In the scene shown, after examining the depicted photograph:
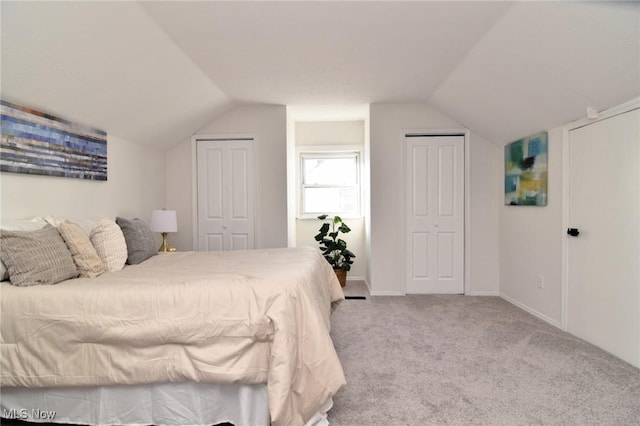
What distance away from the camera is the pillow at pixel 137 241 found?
264cm

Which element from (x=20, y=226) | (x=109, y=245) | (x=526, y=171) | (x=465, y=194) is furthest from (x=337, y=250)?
(x=20, y=226)

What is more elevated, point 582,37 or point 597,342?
point 582,37

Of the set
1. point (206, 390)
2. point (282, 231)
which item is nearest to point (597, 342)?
point (206, 390)

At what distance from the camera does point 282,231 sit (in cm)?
430

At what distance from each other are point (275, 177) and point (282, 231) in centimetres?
71

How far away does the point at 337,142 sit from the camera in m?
5.25

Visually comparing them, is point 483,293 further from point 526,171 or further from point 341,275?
point 341,275

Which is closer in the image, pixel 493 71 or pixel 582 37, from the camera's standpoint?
pixel 582 37

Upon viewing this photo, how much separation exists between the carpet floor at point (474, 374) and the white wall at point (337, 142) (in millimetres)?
1846

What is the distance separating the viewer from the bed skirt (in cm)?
167

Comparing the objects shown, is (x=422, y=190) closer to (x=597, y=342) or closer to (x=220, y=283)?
(x=597, y=342)

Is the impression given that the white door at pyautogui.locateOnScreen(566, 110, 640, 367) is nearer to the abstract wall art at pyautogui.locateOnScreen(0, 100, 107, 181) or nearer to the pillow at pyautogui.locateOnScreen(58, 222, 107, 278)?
the pillow at pyautogui.locateOnScreen(58, 222, 107, 278)

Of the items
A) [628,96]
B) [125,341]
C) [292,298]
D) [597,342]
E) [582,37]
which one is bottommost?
[597,342]

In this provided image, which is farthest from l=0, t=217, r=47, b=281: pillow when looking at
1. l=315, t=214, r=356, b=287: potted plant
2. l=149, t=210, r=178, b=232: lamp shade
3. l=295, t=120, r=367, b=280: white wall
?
l=295, t=120, r=367, b=280: white wall
